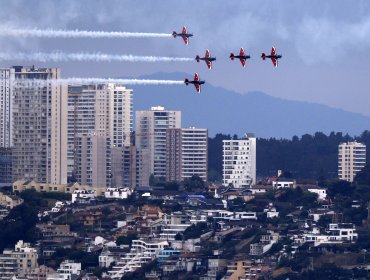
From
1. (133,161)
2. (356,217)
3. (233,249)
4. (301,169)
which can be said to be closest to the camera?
(233,249)

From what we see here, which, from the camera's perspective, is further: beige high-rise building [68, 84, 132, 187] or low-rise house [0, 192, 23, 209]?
beige high-rise building [68, 84, 132, 187]

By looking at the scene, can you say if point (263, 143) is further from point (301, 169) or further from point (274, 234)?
point (274, 234)

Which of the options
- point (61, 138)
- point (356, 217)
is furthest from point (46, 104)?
point (356, 217)

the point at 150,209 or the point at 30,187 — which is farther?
the point at 30,187

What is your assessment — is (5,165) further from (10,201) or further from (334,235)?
(334,235)

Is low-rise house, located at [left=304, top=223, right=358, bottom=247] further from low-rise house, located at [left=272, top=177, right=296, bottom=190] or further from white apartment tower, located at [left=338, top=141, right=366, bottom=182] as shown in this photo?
white apartment tower, located at [left=338, top=141, right=366, bottom=182]

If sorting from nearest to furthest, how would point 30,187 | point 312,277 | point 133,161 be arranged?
1. point 312,277
2. point 30,187
3. point 133,161

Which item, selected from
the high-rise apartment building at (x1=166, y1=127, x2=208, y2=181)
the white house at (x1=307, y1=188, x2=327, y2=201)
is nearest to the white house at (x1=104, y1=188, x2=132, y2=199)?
the white house at (x1=307, y1=188, x2=327, y2=201)
